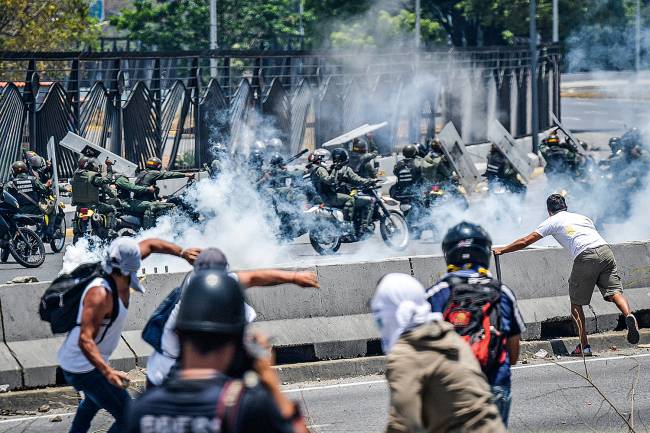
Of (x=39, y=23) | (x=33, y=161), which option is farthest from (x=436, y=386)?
(x=39, y=23)

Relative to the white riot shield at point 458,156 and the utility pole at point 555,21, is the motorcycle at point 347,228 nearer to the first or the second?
the white riot shield at point 458,156

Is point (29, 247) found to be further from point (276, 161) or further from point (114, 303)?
point (114, 303)

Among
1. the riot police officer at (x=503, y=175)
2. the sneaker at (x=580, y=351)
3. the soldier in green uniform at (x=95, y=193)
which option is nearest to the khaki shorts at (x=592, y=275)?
the sneaker at (x=580, y=351)

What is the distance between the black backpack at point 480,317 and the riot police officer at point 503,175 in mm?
14694

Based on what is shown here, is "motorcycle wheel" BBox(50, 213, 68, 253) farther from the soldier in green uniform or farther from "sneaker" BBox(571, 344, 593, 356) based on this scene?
"sneaker" BBox(571, 344, 593, 356)

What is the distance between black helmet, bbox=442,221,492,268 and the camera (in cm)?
545

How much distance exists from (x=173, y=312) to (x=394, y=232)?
1093cm

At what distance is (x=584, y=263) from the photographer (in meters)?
10.2

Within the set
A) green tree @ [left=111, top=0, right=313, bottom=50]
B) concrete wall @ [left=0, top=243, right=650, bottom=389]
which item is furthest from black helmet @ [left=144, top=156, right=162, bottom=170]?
green tree @ [left=111, top=0, right=313, bottom=50]

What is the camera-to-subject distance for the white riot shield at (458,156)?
19906 mm

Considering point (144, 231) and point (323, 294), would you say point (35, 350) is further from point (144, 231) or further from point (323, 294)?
point (144, 231)

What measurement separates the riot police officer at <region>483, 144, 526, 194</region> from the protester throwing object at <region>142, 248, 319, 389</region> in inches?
572

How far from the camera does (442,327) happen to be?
4609 mm

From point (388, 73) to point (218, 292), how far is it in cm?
2637
